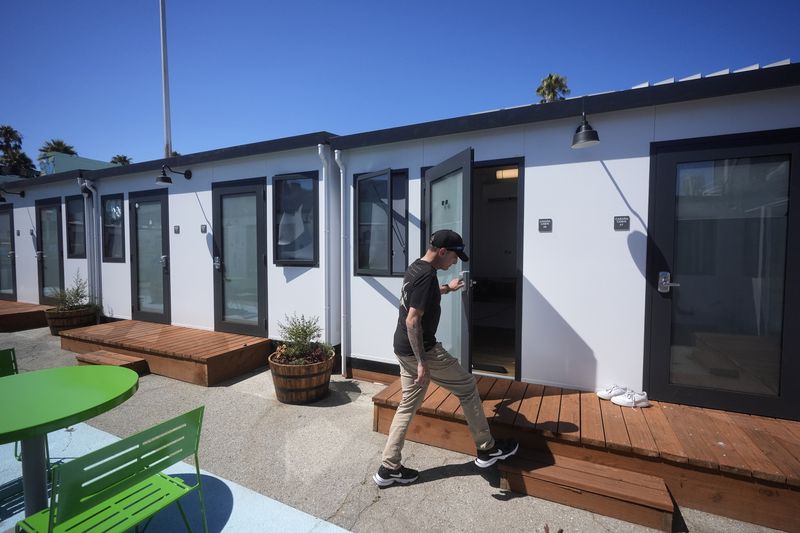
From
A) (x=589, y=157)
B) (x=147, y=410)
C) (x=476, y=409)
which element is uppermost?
(x=589, y=157)

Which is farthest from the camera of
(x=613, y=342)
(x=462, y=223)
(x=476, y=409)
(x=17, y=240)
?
(x=17, y=240)

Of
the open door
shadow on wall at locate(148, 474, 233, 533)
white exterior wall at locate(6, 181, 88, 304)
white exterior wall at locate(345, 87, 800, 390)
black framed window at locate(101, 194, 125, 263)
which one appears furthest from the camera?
white exterior wall at locate(6, 181, 88, 304)

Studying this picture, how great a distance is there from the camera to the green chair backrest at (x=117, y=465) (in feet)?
4.12

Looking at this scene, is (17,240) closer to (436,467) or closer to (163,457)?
(163,457)

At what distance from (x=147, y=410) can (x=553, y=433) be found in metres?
3.78

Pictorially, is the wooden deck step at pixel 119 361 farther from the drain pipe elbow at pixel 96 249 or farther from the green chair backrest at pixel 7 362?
the drain pipe elbow at pixel 96 249

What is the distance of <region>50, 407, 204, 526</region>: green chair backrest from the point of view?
1.25 meters

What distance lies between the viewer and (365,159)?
4344mm

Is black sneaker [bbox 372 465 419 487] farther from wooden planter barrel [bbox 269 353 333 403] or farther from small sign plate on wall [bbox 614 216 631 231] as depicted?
small sign plate on wall [bbox 614 216 631 231]

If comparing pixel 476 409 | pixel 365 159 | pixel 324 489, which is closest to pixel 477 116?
pixel 365 159

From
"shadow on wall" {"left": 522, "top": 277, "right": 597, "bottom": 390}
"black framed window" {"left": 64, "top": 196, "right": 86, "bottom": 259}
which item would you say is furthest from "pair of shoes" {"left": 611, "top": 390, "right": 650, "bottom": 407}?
"black framed window" {"left": 64, "top": 196, "right": 86, "bottom": 259}

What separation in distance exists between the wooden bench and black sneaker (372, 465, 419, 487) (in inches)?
45.3

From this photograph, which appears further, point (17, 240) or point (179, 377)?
point (17, 240)

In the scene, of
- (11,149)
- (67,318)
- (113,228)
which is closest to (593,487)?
(113,228)
